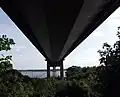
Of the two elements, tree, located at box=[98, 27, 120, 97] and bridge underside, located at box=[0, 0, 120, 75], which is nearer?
tree, located at box=[98, 27, 120, 97]

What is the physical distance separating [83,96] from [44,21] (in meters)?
12.0

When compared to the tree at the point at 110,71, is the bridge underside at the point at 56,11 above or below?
above

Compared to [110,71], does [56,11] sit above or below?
above

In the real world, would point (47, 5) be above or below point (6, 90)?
above

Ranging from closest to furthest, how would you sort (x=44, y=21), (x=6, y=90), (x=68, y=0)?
1. (x=68, y=0)
2. (x=6, y=90)
3. (x=44, y=21)

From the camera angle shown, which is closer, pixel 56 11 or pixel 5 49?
pixel 5 49

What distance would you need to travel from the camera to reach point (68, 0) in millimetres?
13758

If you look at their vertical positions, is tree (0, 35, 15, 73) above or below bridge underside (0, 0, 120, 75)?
below

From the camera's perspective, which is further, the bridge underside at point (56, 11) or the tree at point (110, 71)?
the bridge underside at point (56, 11)

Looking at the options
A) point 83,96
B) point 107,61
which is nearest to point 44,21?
point 107,61

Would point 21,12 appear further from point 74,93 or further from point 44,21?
point 74,93

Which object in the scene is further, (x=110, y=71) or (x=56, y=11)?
(x=56, y=11)

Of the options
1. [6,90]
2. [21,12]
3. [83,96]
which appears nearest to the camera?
[6,90]

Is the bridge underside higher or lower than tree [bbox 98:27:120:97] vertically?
higher
